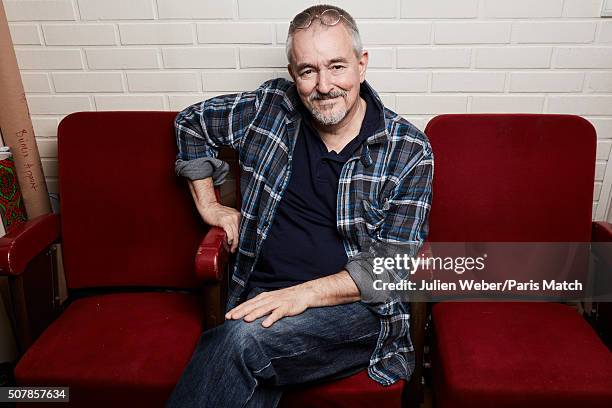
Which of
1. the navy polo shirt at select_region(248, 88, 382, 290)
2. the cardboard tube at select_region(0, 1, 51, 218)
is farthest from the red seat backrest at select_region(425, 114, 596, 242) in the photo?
the cardboard tube at select_region(0, 1, 51, 218)

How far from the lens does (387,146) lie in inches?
63.6

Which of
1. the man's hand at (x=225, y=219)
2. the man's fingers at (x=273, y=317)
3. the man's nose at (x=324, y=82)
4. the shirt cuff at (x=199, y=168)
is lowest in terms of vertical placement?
the man's fingers at (x=273, y=317)

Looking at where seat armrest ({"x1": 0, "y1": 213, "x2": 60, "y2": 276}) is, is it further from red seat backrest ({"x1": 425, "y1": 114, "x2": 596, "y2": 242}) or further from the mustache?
red seat backrest ({"x1": 425, "y1": 114, "x2": 596, "y2": 242})

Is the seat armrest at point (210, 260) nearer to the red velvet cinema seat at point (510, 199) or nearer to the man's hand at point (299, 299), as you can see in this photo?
the man's hand at point (299, 299)

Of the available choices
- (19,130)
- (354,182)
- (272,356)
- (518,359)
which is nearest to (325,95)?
(354,182)

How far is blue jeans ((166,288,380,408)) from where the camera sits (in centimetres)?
126

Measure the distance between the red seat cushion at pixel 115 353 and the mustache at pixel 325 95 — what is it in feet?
2.49

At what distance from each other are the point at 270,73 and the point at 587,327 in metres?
1.35

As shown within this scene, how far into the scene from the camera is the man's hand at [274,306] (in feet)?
4.50

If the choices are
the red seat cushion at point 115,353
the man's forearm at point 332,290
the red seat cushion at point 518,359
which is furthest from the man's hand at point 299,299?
the red seat cushion at point 518,359

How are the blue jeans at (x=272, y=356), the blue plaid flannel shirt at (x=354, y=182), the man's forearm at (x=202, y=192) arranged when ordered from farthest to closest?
the man's forearm at (x=202, y=192) < the blue plaid flannel shirt at (x=354, y=182) < the blue jeans at (x=272, y=356)

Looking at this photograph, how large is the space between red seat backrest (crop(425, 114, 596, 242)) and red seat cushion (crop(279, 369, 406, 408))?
24.8 inches

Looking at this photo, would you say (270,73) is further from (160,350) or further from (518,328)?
(518,328)

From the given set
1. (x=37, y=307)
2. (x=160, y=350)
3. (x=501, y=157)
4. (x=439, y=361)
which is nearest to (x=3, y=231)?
(x=37, y=307)
